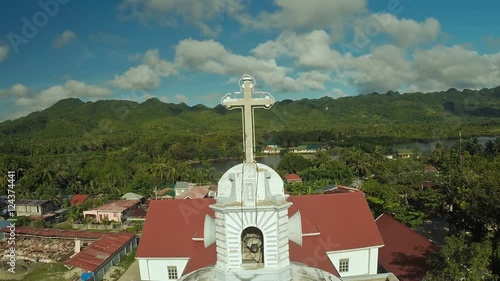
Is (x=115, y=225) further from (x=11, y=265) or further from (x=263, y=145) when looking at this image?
(x=263, y=145)

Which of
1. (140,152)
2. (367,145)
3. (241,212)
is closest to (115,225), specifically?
(241,212)

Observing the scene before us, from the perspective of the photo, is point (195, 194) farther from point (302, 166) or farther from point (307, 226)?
point (302, 166)

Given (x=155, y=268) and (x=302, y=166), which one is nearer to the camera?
(x=155, y=268)

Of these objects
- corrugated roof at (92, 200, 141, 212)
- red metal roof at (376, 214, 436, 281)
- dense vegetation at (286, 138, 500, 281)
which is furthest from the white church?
corrugated roof at (92, 200, 141, 212)

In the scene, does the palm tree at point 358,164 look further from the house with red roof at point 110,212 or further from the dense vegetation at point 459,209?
the house with red roof at point 110,212

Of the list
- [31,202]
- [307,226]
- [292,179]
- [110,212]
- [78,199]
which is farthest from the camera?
[292,179]

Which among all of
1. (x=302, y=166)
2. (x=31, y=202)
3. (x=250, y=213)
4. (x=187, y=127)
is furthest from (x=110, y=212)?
(x=187, y=127)

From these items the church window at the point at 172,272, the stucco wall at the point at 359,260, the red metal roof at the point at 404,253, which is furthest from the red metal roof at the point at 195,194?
the stucco wall at the point at 359,260

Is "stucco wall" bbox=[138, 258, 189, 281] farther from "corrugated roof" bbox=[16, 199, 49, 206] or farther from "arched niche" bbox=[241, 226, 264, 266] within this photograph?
"corrugated roof" bbox=[16, 199, 49, 206]
